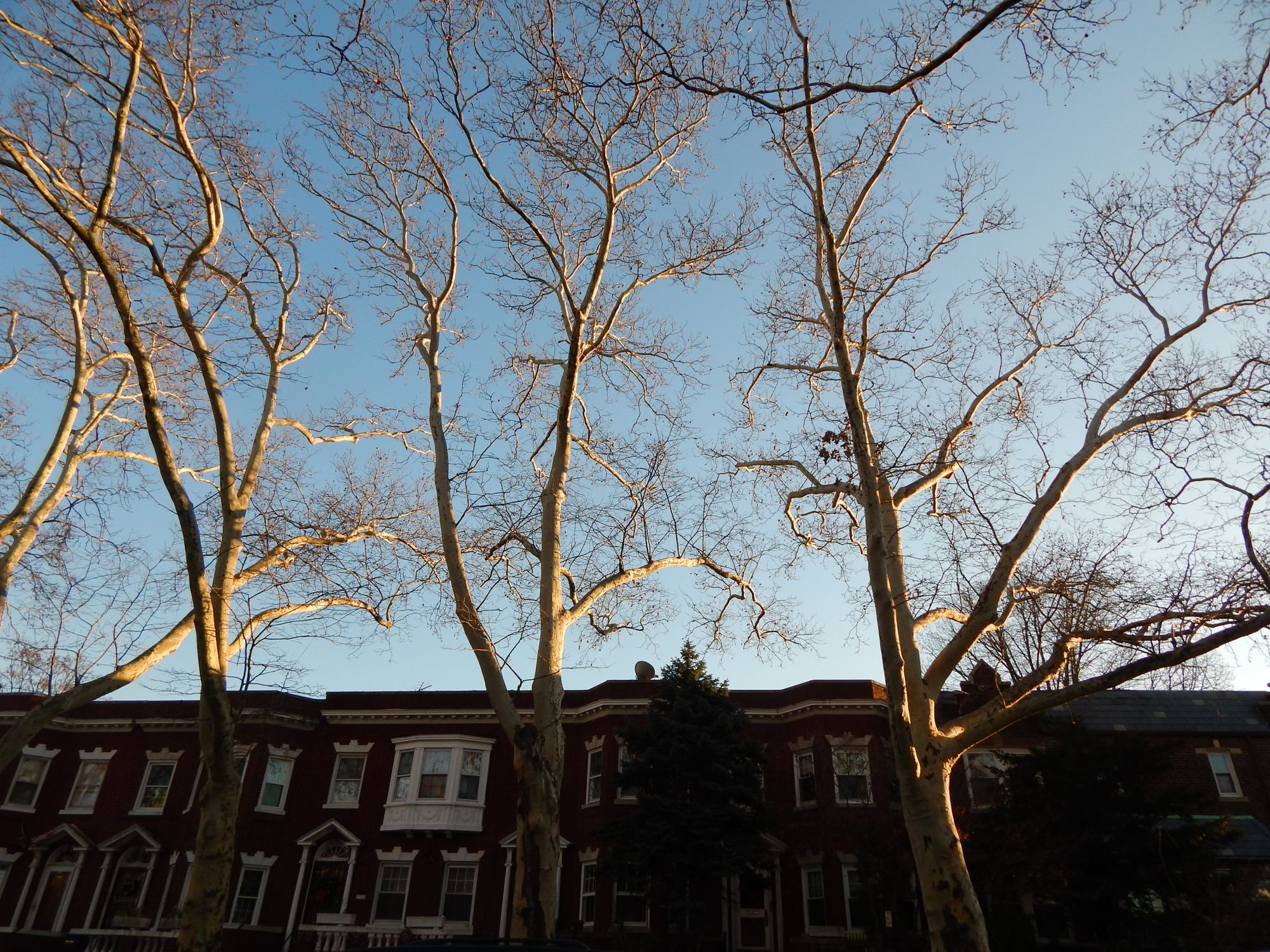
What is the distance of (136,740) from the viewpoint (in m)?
26.1

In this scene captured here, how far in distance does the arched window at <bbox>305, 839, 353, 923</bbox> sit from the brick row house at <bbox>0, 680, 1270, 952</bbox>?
0.17 feet

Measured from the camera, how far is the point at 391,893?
23.5m

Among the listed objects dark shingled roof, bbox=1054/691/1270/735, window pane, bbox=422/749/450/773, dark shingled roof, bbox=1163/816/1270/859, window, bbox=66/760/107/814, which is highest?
dark shingled roof, bbox=1054/691/1270/735

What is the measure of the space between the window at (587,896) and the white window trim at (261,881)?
30.5ft

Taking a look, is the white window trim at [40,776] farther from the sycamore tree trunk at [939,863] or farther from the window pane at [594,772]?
the sycamore tree trunk at [939,863]

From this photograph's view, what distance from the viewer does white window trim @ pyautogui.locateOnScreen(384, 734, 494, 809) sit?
80.3ft

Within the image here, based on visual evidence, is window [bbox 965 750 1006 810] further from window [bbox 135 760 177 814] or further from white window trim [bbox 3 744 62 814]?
white window trim [bbox 3 744 62 814]

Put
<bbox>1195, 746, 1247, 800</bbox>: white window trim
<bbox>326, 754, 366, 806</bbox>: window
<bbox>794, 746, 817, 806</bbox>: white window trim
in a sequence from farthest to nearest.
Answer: <bbox>326, 754, 366, 806</bbox>: window < <bbox>1195, 746, 1247, 800</bbox>: white window trim < <bbox>794, 746, 817, 806</bbox>: white window trim

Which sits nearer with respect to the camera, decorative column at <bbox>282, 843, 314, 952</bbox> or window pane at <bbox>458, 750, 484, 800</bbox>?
decorative column at <bbox>282, 843, 314, 952</bbox>

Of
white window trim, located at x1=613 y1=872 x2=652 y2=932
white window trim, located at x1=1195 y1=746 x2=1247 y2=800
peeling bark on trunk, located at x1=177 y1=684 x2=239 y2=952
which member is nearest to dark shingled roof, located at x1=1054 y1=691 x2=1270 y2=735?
white window trim, located at x1=1195 y1=746 x2=1247 y2=800

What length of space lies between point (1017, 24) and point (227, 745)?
1078cm

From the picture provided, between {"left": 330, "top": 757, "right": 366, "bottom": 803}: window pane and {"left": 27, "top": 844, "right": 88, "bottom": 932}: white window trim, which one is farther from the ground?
{"left": 330, "top": 757, "right": 366, "bottom": 803}: window pane

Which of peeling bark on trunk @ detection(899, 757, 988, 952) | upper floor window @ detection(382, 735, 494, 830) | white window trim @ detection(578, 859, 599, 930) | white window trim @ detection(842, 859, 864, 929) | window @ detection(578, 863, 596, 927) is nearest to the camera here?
peeling bark on trunk @ detection(899, 757, 988, 952)

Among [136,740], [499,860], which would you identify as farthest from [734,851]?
[136,740]
